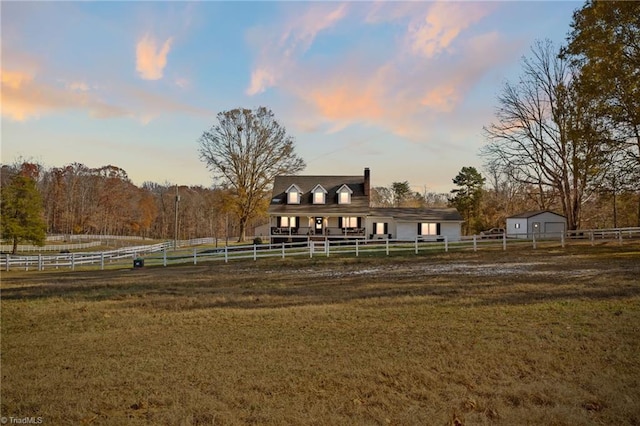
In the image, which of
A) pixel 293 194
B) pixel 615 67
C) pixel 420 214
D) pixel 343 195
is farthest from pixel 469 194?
pixel 615 67

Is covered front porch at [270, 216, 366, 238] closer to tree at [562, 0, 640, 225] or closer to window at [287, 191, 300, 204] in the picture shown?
window at [287, 191, 300, 204]

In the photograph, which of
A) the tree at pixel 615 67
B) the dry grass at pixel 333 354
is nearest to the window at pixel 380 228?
the tree at pixel 615 67

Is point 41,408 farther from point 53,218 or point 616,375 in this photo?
point 53,218

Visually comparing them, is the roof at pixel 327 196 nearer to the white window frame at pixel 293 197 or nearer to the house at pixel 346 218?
the house at pixel 346 218

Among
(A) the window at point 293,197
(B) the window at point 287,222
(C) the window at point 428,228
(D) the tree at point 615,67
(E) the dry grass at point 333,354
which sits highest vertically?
(D) the tree at point 615,67

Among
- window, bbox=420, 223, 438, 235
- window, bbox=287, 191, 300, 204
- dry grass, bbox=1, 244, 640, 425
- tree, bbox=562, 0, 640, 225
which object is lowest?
dry grass, bbox=1, 244, 640, 425

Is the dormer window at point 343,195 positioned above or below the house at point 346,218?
above

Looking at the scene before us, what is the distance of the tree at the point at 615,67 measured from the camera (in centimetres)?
2005

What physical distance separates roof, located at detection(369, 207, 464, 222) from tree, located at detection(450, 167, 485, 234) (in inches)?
678

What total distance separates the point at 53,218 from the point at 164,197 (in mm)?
23825

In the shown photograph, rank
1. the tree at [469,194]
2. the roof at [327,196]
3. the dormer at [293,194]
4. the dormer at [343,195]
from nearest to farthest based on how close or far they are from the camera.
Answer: the roof at [327,196] < the dormer at [343,195] < the dormer at [293,194] < the tree at [469,194]

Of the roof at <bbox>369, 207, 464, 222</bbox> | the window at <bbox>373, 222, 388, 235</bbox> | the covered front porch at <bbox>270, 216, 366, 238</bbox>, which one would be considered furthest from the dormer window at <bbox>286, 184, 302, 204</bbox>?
the window at <bbox>373, 222, 388, 235</bbox>

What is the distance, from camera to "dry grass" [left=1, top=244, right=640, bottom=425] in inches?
219

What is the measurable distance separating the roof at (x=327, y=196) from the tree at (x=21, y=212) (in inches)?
862
